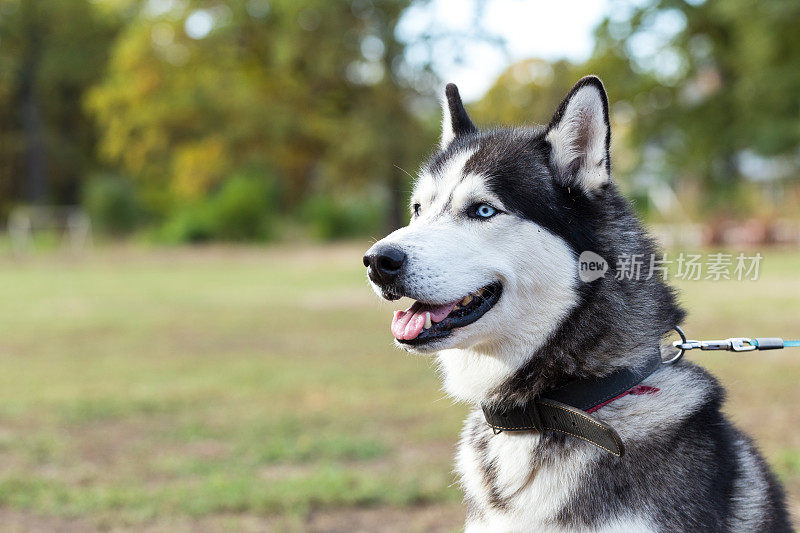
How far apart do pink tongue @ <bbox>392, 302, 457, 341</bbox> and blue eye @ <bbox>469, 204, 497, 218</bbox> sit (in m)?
0.35

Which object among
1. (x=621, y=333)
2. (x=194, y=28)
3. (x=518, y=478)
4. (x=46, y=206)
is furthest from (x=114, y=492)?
(x=46, y=206)

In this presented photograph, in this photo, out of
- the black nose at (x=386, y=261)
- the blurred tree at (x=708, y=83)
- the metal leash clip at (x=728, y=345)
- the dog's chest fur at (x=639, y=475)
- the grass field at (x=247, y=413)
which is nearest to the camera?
the dog's chest fur at (x=639, y=475)

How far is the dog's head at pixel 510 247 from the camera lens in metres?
2.58

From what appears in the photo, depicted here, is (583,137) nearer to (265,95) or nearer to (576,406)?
(576,406)

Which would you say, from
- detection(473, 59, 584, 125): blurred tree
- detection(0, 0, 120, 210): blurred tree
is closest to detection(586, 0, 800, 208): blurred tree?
detection(473, 59, 584, 125): blurred tree

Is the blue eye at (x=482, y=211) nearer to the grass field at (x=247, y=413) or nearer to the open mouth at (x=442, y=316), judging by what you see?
the open mouth at (x=442, y=316)

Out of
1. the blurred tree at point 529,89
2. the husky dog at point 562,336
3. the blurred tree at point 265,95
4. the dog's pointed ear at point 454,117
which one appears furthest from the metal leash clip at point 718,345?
the blurred tree at point 529,89

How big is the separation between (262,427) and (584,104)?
4457mm

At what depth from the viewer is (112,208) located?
102 feet

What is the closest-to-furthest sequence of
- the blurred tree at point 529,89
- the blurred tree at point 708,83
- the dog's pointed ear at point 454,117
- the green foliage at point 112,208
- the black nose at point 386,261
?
the black nose at point 386,261 → the dog's pointed ear at point 454,117 → the blurred tree at point 708,83 → the green foliage at point 112,208 → the blurred tree at point 529,89

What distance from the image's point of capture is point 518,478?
254cm

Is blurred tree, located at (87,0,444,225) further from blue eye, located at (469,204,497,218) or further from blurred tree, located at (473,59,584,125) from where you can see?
blue eye, located at (469,204,497,218)

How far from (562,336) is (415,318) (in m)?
0.50

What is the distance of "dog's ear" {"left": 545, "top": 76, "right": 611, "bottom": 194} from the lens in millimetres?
2594
